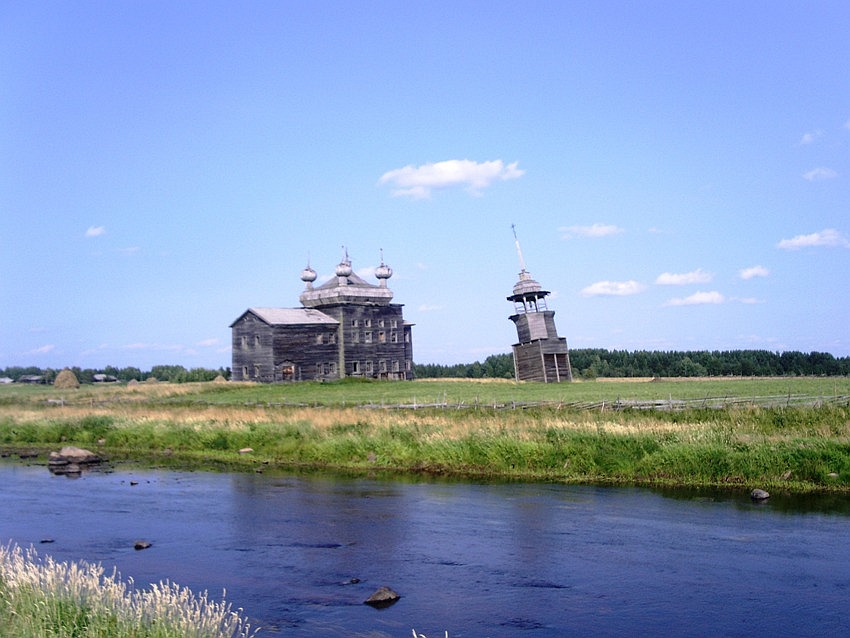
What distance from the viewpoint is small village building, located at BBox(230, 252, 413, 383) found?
70.2 meters

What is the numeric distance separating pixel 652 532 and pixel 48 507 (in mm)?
16305

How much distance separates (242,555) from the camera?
60.7ft

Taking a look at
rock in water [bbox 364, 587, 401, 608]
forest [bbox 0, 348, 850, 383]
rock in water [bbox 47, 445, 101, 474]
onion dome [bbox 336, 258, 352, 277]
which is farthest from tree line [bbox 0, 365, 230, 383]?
rock in water [bbox 364, 587, 401, 608]

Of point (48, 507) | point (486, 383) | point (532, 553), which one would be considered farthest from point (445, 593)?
point (486, 383)

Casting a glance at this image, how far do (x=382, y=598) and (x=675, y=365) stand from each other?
82.6 m

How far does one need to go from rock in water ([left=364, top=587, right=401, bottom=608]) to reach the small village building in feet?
181

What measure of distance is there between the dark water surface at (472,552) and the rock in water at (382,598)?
190mm

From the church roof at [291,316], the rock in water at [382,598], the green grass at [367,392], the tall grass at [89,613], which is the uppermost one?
the church roof at [291,316]

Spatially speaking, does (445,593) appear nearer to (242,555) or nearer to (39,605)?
(242,555)

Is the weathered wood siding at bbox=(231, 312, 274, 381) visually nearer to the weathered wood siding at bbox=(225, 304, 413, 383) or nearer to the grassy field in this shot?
the weathered wood siding at bbox=(225, 304, 413, 383)

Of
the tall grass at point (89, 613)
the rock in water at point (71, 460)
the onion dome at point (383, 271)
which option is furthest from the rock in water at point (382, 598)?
the onion dome at point (383, 271)

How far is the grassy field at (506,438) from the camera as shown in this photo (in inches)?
1042

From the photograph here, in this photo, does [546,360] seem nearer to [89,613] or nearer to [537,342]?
[537,342]

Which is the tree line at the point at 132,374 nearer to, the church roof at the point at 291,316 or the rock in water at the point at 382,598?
the church roof at the point at 291,316
